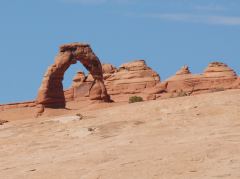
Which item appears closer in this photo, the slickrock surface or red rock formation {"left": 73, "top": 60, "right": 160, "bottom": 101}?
the slickrock surface

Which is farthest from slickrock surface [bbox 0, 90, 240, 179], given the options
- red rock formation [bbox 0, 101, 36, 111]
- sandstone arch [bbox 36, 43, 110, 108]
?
red rock formation [bbox 0, 101, 36, 111]

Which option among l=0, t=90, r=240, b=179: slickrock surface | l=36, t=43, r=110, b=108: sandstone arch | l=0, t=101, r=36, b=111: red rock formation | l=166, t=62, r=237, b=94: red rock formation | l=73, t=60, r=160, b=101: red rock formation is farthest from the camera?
l=73, t=60, r=160, b=101: red rock formation

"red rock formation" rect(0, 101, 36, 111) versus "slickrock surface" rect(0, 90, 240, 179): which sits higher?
"slickrock surface" rect(0, 90, 240, 179)

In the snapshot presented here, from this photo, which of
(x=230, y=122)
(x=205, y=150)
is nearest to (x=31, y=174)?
(x=205, y=150)

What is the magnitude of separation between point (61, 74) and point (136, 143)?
82.1 ft

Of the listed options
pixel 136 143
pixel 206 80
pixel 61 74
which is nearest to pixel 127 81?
pixel 206 80

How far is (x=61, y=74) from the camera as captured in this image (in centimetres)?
4053

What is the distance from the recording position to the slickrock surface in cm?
1230

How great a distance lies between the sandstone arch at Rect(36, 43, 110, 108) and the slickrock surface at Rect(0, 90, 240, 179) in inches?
611

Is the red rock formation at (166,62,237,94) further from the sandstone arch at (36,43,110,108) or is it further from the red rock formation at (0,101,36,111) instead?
the sandstone arch at (36,43,110,108)

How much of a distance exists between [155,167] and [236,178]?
6.79 ft

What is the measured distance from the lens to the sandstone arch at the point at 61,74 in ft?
132

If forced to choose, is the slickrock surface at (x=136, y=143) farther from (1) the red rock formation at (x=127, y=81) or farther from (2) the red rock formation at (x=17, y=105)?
(1) the red rock formation at (x=127, y=81)

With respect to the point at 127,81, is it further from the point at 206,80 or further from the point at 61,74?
the point at 61,74
